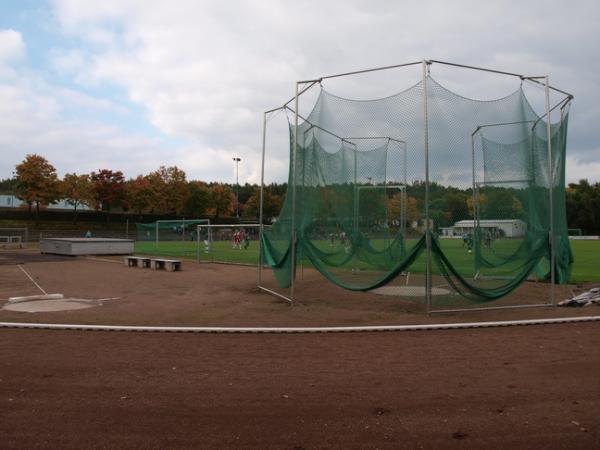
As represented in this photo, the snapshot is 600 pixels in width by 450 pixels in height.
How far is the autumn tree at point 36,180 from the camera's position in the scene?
51281mm

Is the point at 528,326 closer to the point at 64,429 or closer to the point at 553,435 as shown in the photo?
the point at 553,435

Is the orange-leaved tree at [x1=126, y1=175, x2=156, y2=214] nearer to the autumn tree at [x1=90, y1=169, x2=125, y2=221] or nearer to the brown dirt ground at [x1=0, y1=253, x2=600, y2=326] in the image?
the autumn tree at [x1=90, y1=169, x2=125, y2=221]

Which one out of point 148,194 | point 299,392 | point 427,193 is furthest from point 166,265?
point 148,194

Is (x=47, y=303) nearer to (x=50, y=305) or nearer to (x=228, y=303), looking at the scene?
(x=50, y=305)

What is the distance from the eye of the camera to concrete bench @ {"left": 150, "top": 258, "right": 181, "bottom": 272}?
18328 mm

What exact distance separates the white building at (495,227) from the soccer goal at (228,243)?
12710 mm

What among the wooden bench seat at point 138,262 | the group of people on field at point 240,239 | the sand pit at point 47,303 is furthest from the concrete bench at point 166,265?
the group of people on field at point 240,239

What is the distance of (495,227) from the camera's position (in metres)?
10.6

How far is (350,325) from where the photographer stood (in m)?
7.97

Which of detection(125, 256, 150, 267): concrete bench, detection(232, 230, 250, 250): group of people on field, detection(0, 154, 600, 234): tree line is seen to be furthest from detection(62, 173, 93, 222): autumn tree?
detection(125, 256, 150, 267): concrete bench

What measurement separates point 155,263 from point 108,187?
4969 centimetres

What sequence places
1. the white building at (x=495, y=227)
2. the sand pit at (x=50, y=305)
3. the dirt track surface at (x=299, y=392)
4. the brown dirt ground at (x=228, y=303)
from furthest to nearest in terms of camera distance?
the white building at (x=495, y=227)
the sand pit at (x=50, y=305)
the brown dirt ground at (x=228, y=303)
the dirt track surface at (x=299, y=392)

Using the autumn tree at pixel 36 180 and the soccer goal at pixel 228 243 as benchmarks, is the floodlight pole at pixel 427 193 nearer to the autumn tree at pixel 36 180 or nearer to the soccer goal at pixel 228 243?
the soccer goal at pixel 228 243

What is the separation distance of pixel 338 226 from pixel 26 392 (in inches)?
271
